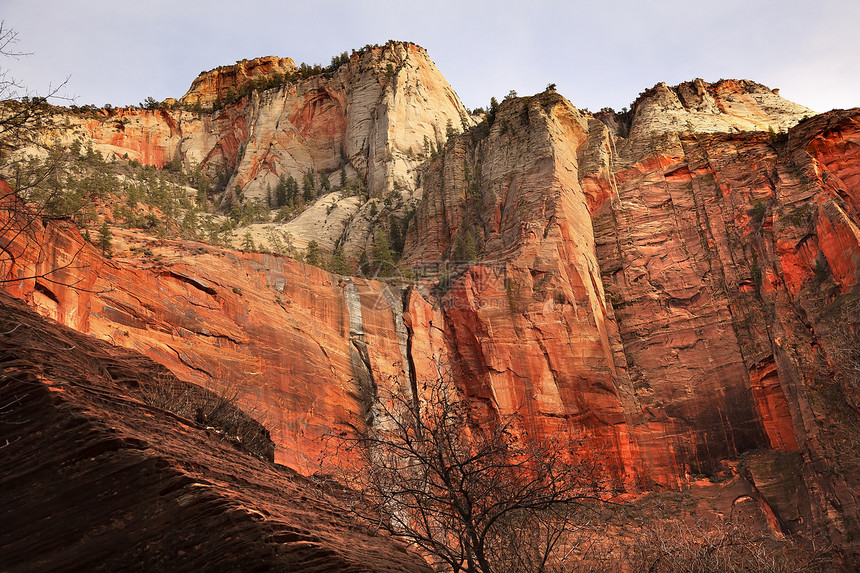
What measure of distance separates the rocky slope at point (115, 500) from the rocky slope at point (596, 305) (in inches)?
505

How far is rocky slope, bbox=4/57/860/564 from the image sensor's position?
24.8 m

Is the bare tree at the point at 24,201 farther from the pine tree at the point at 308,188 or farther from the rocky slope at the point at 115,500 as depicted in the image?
the pine tree at the point at 308,188

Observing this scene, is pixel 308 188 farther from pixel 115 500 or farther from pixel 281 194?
pixel 115 500

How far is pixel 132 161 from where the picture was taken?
184 ft

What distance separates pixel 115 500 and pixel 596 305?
1152 inches

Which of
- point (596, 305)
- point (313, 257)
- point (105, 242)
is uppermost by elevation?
point (313, 257)

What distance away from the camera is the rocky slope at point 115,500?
581cm

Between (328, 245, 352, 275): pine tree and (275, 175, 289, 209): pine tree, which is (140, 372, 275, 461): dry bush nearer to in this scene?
(328, 245, 352, 275): pine tree

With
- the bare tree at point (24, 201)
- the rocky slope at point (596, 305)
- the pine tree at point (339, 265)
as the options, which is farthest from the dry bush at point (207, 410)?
the pine tree at point (339, 265)

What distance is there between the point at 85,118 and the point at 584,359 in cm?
5009

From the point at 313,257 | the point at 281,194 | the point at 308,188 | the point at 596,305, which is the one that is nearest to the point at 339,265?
the point at 313,257

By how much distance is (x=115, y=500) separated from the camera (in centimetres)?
604

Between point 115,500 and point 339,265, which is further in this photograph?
point 339,265

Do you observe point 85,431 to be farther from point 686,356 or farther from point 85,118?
point 85,118
